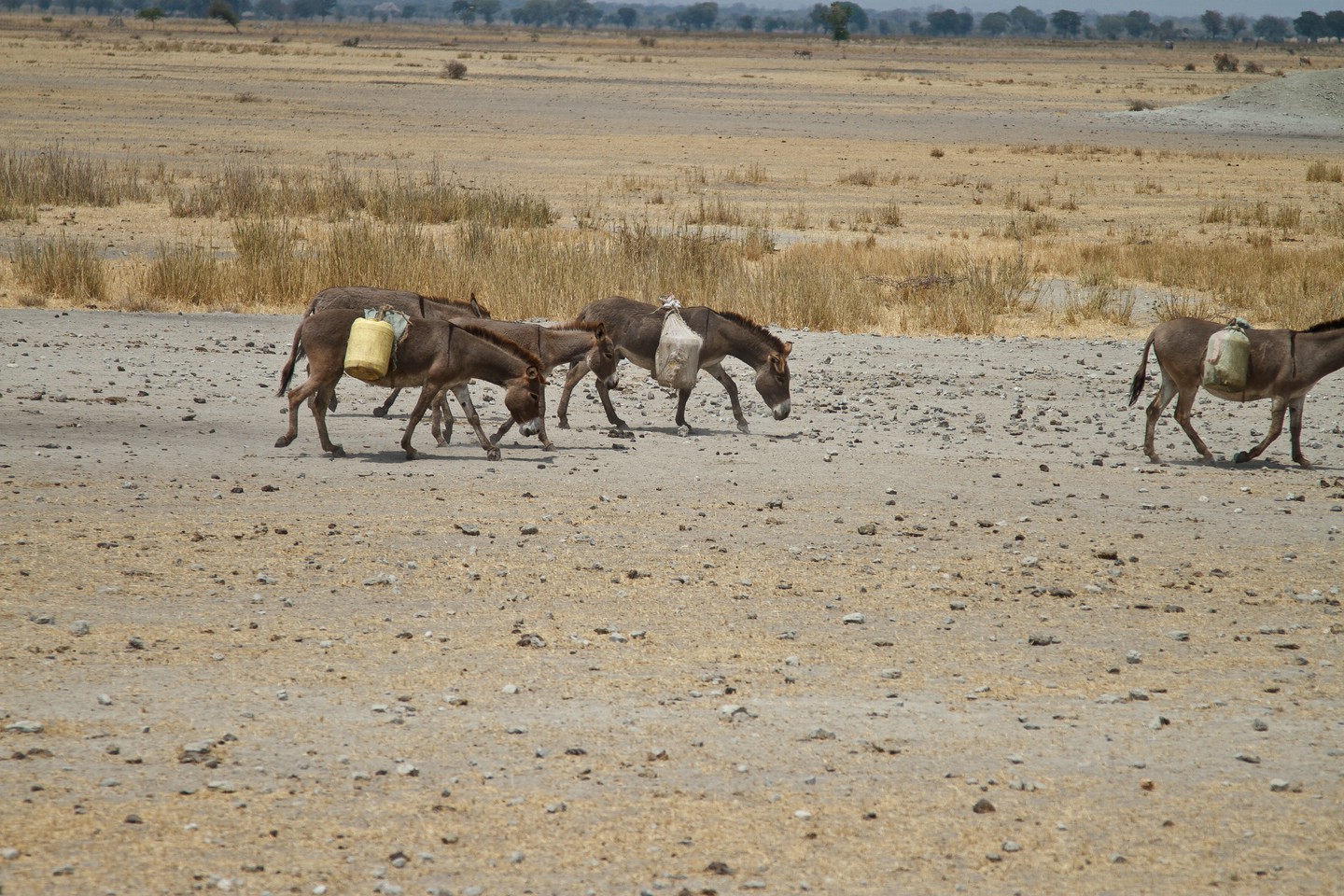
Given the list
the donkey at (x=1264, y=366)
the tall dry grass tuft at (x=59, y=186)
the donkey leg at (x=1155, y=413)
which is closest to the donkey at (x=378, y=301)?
the donkey leg at (x=1155, y=413)

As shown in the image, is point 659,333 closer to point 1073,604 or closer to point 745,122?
point 1073,604

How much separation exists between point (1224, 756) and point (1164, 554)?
3.80 meters

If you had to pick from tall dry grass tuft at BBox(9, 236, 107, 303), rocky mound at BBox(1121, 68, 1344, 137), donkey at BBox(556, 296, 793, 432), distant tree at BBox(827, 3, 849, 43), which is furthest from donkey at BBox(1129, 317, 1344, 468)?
distant tree at BBox(827, 3, 849, 43)

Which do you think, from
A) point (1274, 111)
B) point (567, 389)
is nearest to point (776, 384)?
point (567, 389)

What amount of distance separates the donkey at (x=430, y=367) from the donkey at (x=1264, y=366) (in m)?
6.16

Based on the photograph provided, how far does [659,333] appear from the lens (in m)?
14.1

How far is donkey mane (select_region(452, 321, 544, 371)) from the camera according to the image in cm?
1264

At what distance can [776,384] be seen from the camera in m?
14.7

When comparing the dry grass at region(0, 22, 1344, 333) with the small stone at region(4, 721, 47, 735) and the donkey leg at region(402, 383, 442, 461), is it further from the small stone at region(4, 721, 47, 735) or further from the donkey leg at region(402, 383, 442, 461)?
the small stone at region(4, 721, 47, 735)

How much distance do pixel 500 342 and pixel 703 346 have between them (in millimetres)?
2617

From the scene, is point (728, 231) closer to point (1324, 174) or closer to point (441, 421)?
point (441, 421)

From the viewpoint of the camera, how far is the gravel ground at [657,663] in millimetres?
5438

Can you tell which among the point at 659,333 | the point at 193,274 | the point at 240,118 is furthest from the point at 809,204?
the point at 240,118

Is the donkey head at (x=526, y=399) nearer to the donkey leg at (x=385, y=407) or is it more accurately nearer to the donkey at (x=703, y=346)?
the donkey at (x=703, y=346)
